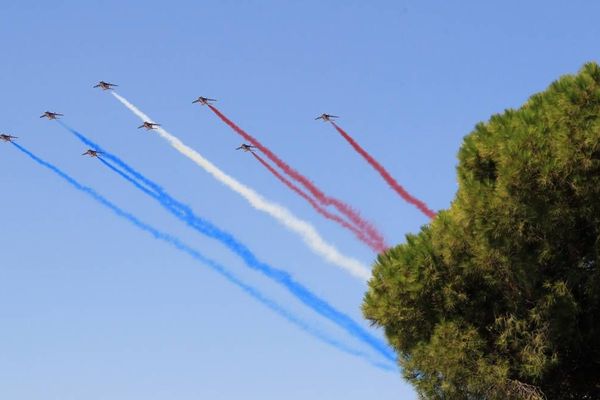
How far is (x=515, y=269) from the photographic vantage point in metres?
27.1

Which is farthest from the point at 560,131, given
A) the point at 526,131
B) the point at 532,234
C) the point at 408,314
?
the point at 408,314

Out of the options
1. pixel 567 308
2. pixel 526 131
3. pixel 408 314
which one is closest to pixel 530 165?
pixel 526 131

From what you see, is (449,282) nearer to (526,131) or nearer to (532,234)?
(532,234)

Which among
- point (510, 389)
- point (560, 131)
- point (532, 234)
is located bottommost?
point (510, 389)

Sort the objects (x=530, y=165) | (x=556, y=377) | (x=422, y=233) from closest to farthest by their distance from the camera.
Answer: (x=530, y=165)
(x=556, y=377)
(x=422, y=233)

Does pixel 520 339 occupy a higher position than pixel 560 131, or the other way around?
pixel 560 131

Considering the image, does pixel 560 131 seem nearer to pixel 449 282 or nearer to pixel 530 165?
pixel 530 165

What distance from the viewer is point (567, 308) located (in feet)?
87.8

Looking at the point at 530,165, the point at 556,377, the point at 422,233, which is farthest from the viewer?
the point at 422,233

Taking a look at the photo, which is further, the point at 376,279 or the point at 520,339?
the point at 376,279

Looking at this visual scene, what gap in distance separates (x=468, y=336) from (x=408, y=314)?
6.74 feet

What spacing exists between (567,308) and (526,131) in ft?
16.2

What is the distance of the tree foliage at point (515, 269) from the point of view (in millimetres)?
26250

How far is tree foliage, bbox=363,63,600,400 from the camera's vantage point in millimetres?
26250
